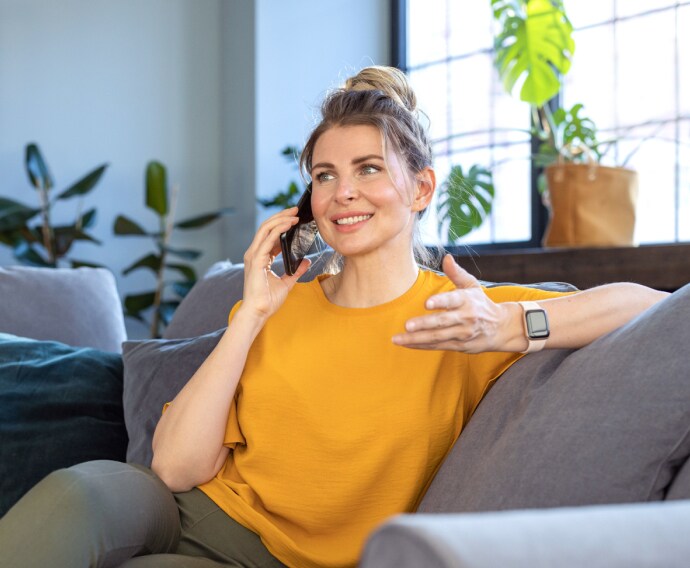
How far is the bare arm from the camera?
1.47 m

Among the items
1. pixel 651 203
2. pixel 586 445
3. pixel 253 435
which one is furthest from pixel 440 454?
pixel 651 203

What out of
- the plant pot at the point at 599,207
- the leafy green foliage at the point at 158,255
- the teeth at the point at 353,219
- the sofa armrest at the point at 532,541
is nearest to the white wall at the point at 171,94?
the leafy green foliage at the point at 158,255

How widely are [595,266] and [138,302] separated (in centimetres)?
260

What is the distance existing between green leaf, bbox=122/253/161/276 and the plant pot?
93.3 inches

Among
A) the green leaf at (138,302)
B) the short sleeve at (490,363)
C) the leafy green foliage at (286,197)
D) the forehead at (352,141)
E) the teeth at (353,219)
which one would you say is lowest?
the green leaf at (138,302)

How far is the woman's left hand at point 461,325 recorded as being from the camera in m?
1.12

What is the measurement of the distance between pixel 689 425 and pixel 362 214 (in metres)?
0.69

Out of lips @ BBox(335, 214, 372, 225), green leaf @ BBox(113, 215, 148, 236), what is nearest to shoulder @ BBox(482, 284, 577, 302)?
lips @ BBox(335, 214, 372, 225)

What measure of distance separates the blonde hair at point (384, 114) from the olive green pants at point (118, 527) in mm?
635

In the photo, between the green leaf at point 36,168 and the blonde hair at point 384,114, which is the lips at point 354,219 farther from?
the green leaf at point 36,168

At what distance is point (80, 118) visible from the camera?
4848mm

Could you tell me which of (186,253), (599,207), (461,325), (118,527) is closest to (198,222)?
(186,253)

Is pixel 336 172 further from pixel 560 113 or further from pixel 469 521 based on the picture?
pixel 560 113

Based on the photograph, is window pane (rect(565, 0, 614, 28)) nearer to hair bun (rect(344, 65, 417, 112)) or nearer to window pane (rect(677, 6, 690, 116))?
window pane (rect(677, 6, 690, 116))
